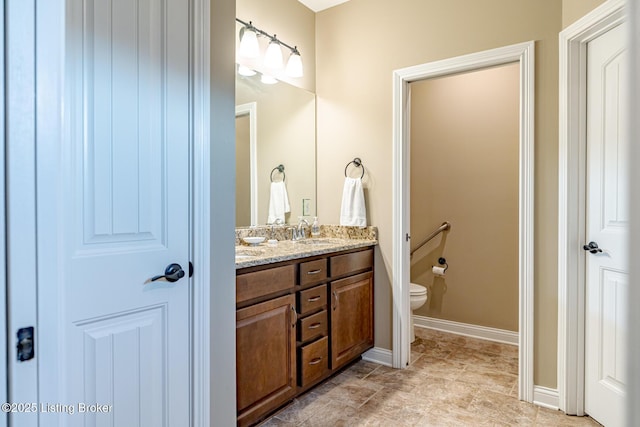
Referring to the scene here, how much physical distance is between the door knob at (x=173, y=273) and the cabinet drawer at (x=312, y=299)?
996 mm

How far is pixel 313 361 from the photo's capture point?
7.57 ft

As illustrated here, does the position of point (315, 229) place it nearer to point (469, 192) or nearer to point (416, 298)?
point (416, 298)

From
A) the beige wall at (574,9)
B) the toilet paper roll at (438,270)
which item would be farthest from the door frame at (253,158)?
the beige wall at (574,9)

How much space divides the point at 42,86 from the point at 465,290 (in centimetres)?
346

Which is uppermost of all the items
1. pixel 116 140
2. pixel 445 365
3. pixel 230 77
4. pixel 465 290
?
pixel 230 77

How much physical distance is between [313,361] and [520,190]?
160 centimetres

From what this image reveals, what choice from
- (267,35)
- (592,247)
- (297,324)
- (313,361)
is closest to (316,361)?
(313,361)

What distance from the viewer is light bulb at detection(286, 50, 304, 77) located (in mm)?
2906

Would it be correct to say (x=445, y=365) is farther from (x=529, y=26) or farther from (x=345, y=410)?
(x=529, y=26)

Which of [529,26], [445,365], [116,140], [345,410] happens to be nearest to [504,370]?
[445,365]

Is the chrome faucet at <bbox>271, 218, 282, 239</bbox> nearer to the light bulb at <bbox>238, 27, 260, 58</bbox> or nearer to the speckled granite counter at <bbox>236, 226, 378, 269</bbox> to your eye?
the speckled granite counter at <bbox>236, 226, 378, 269</bbox>

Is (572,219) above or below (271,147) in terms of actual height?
below

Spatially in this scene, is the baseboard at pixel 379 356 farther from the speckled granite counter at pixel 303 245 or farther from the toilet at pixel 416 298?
the speckled granite counter at pixel 303 245

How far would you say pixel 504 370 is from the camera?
2.74 meters
